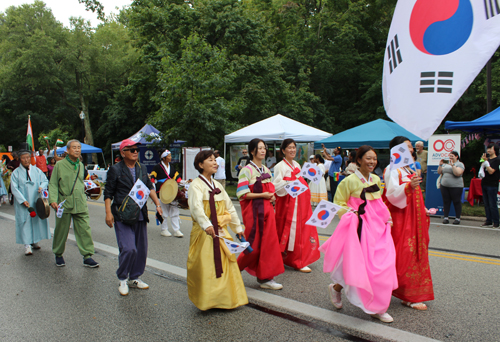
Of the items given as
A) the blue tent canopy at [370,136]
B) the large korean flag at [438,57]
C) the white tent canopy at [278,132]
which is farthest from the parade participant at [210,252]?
the white tent canopy at [278,132]

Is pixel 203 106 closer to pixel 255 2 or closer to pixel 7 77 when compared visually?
pixel 255 2

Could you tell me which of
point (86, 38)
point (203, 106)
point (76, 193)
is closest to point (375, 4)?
point (203, 106)

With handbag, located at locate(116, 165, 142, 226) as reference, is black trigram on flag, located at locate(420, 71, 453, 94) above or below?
above

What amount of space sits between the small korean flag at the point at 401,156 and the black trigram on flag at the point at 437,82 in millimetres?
820

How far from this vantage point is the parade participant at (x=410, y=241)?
4.03 meters

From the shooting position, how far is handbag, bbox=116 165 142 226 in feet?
15.1

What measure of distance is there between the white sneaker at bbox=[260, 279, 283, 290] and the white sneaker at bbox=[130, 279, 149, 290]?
4.70ft

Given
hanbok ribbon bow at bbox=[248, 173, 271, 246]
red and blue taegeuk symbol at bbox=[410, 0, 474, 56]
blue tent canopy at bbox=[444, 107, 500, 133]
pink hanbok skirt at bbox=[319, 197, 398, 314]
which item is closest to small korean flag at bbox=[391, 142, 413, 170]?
pink hanbok skirt at bbox=[319, 197, 398, 314]

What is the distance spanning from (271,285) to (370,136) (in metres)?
9.35

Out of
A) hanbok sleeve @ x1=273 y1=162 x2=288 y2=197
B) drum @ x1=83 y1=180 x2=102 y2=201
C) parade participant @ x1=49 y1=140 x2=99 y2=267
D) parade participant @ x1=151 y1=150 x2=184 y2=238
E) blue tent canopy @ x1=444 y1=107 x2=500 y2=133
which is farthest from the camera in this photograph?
blue tent canopy @ x1=444 y1=107 x2=500 y2=133

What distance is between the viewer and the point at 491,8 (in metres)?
3.20

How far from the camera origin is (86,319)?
400 centimetres

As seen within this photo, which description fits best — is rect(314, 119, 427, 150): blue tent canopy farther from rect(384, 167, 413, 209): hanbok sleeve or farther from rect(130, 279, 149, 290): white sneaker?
rect(130, 279, 149, 290): white sneaker

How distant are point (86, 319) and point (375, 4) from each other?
3020 cm
